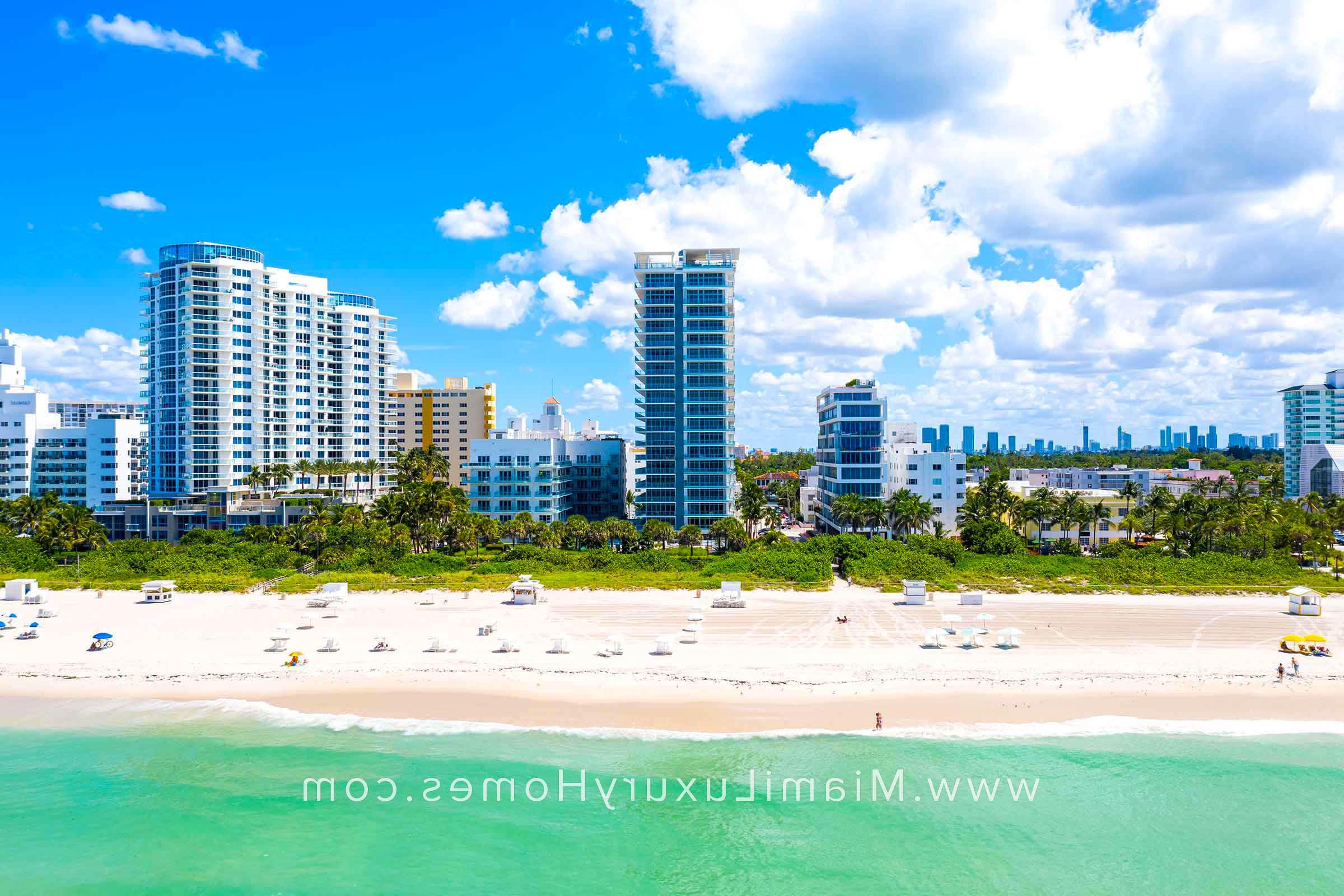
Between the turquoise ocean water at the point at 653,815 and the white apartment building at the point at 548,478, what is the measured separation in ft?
210

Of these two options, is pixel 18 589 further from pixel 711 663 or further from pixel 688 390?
pixel 688 390

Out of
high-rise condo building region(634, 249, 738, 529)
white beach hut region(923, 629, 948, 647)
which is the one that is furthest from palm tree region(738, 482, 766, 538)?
white beach hut region(923, 629, 948, 647)

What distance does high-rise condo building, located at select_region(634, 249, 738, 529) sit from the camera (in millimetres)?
97938

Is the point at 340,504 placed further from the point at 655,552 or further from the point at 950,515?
the point at 950,515

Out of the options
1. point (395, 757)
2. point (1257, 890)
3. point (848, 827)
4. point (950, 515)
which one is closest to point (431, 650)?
point (395, 757)

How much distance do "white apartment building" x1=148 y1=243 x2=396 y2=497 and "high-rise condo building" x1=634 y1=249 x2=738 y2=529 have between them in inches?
2083

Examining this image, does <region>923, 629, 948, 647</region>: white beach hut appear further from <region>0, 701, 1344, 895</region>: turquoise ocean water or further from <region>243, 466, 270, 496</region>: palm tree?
<region>243, 466, 270, 496</region>: palm tree

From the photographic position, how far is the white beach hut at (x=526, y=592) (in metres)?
60.8

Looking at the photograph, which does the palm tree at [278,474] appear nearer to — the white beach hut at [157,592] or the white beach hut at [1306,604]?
the white beach hut at [157,592]

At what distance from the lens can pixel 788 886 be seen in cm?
2725

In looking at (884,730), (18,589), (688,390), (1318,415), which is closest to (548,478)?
(688,390)

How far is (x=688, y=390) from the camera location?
9806 centimetres

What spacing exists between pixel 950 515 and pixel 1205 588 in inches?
1626

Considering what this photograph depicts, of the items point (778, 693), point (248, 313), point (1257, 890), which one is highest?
point (248, 313)
